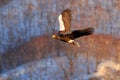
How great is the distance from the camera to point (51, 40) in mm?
7285

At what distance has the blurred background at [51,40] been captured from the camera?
7.05m

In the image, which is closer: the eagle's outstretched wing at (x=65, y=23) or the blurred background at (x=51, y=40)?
the eagle's outstretched wing at (x=65, y=23)

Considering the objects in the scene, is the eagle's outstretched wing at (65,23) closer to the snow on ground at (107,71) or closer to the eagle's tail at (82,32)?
the eagle's tail at (82,32)

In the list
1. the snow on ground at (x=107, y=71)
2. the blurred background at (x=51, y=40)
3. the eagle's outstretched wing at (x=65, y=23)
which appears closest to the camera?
the eagle's outstretched wing at (x=65, y=23)

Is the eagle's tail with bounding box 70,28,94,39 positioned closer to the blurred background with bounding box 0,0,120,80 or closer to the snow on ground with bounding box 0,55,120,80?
the snow on ground with bounding box 0,55,120,80

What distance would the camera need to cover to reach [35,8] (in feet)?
24.9

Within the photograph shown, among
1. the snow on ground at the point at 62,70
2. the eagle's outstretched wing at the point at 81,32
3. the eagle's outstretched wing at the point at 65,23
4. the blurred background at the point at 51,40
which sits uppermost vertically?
the eagle's outstretched wing at the point at 65,23

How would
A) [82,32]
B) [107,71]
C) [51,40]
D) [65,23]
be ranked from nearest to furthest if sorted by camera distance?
1. [82,32]
2. [65,23]
3. [107,71]
4. [51,40]

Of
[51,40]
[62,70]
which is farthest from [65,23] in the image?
[51,40]

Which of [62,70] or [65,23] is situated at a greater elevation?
[65,23]

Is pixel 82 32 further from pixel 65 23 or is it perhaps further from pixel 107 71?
pixel 107 71

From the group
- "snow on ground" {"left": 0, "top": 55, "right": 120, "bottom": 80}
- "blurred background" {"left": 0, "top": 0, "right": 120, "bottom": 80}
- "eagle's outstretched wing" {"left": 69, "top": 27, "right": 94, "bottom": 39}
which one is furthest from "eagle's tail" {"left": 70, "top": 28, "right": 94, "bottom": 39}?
"blurred background" {"left": 0, "top": 0, "right": 120, "bottom": 80}

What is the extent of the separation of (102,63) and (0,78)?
1.34 metres


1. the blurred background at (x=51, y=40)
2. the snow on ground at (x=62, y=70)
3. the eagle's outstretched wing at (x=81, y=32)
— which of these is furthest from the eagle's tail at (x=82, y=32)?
the blurred background at (x=51, y=40)
